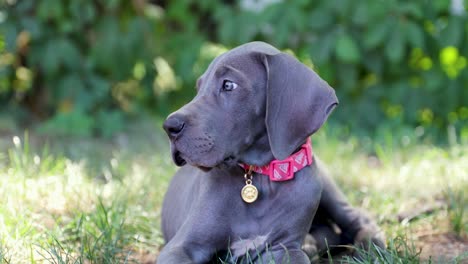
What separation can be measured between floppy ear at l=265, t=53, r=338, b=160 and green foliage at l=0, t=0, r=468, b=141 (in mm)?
3348

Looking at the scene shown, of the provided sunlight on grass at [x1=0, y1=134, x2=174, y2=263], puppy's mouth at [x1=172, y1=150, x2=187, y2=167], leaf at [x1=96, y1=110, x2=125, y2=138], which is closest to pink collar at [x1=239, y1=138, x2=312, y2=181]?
puppy's mouth at [x1=172, y1=150, x2=187, y2=167]

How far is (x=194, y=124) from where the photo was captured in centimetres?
283

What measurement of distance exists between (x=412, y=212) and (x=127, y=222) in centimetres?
166

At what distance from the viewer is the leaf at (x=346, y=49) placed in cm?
618

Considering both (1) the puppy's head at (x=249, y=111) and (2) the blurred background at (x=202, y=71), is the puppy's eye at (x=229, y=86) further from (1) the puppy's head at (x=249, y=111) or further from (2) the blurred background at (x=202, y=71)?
(2) the blurred background at (x=202, y=71)

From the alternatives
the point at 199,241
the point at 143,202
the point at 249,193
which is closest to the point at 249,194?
the point at 249,193

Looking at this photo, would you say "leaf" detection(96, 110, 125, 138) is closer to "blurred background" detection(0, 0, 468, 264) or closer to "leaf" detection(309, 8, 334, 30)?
"blurred background" detection(0, 0, 468, 264)

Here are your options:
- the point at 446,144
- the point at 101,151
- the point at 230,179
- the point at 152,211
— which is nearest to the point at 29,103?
the point at 101,151

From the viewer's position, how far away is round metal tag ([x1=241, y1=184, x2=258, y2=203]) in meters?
3.02

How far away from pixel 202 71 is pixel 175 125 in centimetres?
402

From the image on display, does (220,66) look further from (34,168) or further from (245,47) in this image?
(34,168)

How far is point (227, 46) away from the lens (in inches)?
270

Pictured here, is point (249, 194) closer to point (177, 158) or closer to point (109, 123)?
point (177, 158)

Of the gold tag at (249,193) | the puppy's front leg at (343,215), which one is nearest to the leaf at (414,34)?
the puppy's front leg at (343,215)
